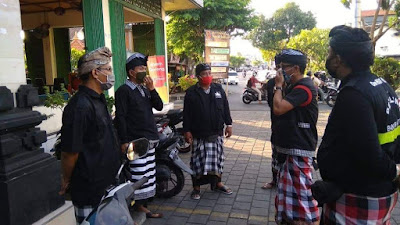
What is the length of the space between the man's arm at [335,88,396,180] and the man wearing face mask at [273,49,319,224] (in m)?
1.14

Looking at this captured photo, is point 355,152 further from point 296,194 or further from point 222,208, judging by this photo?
point 222,208

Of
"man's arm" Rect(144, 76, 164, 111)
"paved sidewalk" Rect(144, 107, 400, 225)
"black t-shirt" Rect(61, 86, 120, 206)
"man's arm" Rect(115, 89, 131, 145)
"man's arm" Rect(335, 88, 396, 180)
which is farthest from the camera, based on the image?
"paved sidewalk" Rect(144, 107, 400, 225)

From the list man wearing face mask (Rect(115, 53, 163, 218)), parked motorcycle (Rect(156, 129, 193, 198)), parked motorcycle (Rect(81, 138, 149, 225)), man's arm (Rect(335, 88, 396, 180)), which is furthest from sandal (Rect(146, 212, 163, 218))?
man's arm (Rect(335, 88, 396, 180))

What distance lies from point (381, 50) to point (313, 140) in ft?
109

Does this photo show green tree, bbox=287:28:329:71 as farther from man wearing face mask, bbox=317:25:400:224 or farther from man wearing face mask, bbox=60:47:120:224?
man wearing face mask, bbox=60:47:120:224

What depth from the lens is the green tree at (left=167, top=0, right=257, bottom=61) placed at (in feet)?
58.9

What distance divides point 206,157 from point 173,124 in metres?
1.96

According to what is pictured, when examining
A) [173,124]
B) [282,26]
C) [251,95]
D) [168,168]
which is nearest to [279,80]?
[168,168]

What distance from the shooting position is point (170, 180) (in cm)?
441

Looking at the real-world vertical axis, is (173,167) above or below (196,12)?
below

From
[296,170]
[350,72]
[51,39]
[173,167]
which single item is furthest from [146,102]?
[51,39]

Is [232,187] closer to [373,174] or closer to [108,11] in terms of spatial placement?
[373,174]

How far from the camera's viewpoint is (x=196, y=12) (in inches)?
690

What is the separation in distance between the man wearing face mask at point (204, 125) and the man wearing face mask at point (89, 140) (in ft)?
6.13
